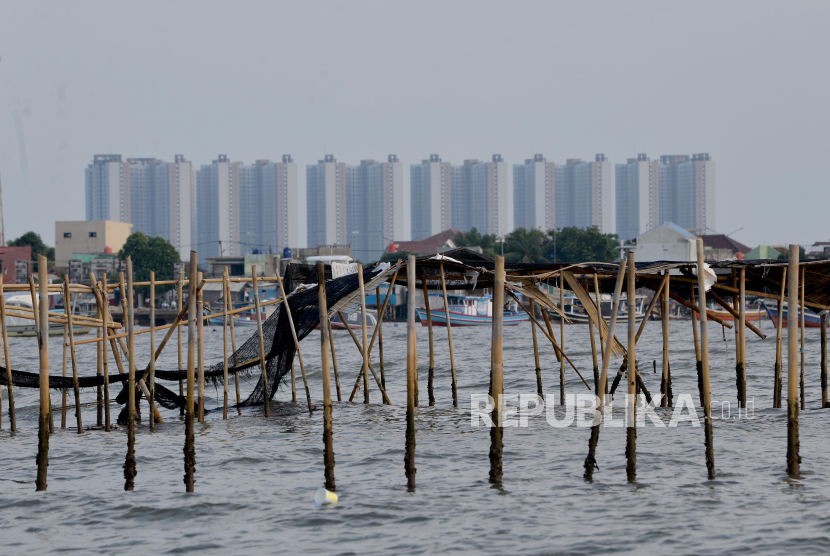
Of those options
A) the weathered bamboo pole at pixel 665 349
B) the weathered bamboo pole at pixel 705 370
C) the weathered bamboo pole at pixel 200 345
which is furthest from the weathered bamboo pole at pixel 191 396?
the weathered bamboo pole at pixel 665 349

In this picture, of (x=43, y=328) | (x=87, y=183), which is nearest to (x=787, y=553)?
(x=43, y=328)

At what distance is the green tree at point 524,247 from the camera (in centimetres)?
5897

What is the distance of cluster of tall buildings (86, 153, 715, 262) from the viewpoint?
121375 millimetres

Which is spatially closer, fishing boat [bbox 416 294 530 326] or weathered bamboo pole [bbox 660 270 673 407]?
weathered bamboo pole [bbox 660 270 673 407]

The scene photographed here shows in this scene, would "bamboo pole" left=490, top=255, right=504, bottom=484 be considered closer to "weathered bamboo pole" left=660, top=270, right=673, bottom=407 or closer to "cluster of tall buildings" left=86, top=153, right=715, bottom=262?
"weathered bamboo pole" left=660, top=270, right=673, bottom=407

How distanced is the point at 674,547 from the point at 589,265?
5638 millimetres

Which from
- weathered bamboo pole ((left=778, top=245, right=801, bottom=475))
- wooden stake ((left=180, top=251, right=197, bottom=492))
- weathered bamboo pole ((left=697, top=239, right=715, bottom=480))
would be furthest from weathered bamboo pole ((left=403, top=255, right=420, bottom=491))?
weathered bamboo pole ((left=778, top=245, right=801, bottom=475))

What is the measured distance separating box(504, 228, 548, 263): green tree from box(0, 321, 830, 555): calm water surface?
44818mm

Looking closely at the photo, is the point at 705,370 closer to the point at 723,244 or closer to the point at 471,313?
the point at 471,313

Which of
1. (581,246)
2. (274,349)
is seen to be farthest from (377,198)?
(274,349)

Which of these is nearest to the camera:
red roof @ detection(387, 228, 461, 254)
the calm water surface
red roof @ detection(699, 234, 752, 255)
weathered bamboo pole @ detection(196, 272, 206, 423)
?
the calm water surface

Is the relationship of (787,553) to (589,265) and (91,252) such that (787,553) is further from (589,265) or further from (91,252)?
(91,252)

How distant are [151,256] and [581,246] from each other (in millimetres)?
30563

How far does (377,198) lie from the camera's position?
12812 cm
